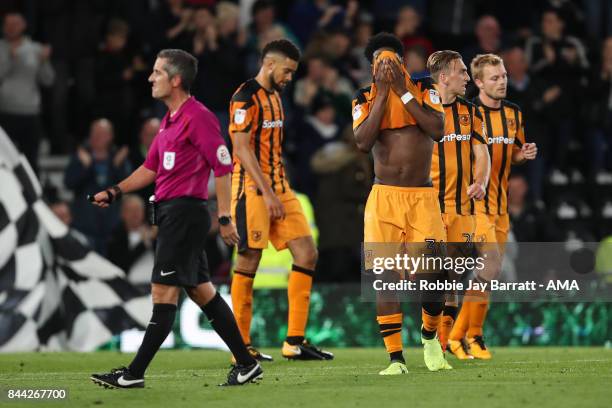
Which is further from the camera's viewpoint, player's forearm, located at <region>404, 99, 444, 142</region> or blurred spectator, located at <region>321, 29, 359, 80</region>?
blurred spectator, located at <region>321, 29, 359, 80</region>

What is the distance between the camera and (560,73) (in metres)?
16.1

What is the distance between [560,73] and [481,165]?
6451 millimetres

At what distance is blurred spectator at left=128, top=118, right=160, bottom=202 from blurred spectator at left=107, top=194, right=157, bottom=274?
712 millimetres

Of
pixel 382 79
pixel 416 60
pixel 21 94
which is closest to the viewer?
pixel 382 79

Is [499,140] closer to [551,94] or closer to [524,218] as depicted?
[524,218]

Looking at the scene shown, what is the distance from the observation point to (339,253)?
14.5 meters

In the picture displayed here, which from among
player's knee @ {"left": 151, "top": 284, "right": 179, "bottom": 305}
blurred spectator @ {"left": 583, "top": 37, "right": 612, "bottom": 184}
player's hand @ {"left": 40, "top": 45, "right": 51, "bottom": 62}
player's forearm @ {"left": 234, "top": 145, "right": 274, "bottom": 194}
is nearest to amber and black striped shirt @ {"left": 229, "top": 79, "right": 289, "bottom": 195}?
player's forearm @ {"left": 234, "top": 145, "right": 274, "bottom": 194}

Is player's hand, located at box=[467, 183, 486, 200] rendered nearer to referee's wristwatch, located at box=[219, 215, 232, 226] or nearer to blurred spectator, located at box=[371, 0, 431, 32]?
referee's wristwatch, located at box=[219, 215, 232, 226]

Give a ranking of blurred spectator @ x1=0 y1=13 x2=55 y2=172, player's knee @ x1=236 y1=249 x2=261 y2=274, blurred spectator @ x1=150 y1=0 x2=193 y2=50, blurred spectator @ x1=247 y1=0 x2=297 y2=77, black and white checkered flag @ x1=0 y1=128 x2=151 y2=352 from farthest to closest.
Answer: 1. blurred spectator @ x1=247 y1=0 x2=297 y2=77
2. blurred spectator @ x1=150 y1=0 x2=193 y2=50
3. blurred spectator @ x1=0 y1=13 x2=55 y2=172
4. black and white checkered flag @ x1=0 y1=128 x2=151 y2=352
5. player's knee @ x1=236 y1=249 x2=261 y2=274

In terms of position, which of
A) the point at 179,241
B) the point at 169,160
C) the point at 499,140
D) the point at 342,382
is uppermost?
the point at 499,140

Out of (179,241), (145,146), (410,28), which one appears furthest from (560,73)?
(179,241)

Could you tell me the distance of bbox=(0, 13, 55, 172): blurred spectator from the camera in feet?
48.6

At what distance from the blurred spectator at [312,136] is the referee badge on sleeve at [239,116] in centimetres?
499

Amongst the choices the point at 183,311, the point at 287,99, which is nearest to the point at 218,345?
the point at 183,311
